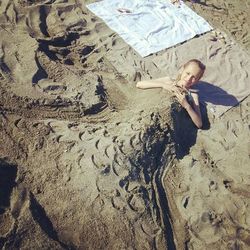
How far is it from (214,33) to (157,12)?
1134mm

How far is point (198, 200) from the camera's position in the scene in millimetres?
4172

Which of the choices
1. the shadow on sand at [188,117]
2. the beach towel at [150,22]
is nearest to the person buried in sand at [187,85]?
the shadow on sand at [188,117]

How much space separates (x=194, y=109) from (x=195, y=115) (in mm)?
123

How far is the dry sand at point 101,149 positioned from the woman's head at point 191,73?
39 cm

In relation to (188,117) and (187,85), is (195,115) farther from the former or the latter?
(187,85)

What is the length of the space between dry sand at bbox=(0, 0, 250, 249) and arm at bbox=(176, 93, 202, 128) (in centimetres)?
11

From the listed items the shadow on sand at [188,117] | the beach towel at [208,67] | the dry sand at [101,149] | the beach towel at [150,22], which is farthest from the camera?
the beach towel at [150,22]

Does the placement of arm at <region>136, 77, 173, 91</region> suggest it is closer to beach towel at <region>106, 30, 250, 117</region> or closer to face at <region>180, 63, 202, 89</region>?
face at <region>180, 63, 202, 89</region>

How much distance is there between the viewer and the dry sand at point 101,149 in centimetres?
345

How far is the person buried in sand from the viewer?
4836 millimetres

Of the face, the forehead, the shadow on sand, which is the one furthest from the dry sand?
the forehead

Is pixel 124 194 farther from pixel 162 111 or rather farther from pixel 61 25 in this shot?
pixel 61 25

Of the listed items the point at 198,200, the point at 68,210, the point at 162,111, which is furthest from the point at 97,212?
the point at 162,111

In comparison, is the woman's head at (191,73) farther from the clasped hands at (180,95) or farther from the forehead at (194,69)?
the clasped hands at (180,95)
